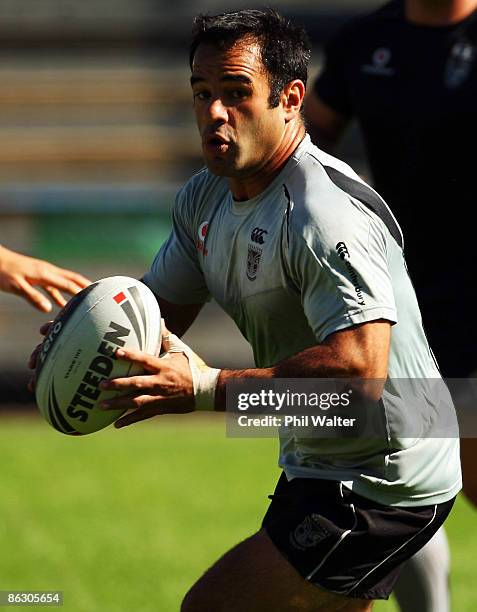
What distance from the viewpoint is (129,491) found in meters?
8.71

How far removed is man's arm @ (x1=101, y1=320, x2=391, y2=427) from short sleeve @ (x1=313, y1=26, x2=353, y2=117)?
2.41 m

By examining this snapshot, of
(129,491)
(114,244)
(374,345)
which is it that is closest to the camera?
(374,345)

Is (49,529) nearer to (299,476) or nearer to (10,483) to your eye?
(10,483)

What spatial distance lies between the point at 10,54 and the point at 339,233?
14274 millimetres

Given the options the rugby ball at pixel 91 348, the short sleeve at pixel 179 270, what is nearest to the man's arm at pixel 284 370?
the rugby ball at pixel 91 348

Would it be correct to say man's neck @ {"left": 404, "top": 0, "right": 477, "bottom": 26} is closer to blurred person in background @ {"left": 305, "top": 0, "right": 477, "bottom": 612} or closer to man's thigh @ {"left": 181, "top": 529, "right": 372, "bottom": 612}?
blurred person in background @ {"left": 305, "top": 0, "right": 477, "bottom": 612}

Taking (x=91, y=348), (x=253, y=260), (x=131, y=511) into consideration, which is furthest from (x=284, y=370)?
(x=131, y=511)

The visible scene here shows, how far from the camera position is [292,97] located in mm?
3746

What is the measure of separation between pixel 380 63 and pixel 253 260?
2035mm

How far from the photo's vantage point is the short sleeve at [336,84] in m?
5.58

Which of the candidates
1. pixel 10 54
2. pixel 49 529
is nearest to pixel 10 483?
pixel 49 529

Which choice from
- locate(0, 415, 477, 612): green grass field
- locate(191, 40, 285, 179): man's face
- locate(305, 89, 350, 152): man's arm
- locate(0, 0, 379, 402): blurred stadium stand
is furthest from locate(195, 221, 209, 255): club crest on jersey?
locate(0, 0, 379, 402): blurred stadium stand

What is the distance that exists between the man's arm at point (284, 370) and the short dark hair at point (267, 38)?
0.79m

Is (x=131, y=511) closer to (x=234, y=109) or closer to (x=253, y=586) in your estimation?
(x=253, y=586)
